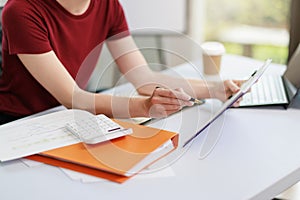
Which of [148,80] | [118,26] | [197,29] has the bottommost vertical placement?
[197,29]

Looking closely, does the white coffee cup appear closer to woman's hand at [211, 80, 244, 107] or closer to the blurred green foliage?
woman's hand at [211, 80, 244, 107]

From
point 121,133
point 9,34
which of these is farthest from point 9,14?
point 121,133

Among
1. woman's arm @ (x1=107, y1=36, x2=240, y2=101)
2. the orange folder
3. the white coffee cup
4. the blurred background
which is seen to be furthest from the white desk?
the blurred background

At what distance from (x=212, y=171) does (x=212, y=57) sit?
2.36 ft

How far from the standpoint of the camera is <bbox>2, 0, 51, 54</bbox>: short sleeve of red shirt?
1336 millimetres

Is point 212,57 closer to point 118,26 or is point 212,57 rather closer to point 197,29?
point 118,26

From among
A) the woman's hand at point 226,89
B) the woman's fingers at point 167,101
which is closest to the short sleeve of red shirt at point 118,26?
the woman's hand at point 226,89

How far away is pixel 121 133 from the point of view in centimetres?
112

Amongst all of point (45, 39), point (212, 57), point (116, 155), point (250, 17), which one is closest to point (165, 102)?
point (116, 155)

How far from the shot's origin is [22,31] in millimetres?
1335

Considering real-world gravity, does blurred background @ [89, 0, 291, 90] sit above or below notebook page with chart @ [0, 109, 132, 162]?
below

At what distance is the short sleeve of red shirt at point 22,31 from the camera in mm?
1336

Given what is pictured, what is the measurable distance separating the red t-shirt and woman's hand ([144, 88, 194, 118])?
0.35 meters

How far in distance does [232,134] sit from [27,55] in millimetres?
600
